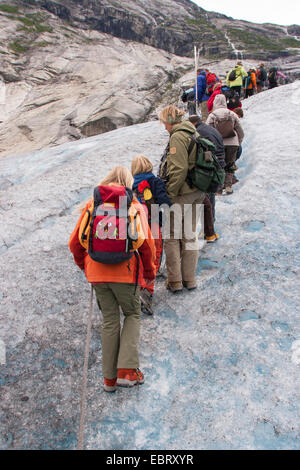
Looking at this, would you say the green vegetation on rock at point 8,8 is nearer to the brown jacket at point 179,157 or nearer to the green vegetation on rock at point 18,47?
the green vegetation on rock at point 18,47

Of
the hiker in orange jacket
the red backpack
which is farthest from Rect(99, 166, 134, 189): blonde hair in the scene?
the hiker in orange jacket

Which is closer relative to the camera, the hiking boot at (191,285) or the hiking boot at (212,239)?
the hiking boot at (191,285)

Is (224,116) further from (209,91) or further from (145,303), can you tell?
(209,91)

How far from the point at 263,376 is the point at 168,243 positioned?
6.51 feet

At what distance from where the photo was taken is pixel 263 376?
10.3ft

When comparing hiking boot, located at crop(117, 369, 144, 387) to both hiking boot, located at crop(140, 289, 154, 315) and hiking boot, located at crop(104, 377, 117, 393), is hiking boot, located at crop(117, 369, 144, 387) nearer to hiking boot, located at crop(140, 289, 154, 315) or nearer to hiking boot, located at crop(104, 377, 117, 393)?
hiking boot, located at crop(104, 377, 117, 393)

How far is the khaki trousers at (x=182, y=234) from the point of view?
434 centimetres

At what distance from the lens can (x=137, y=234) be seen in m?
2.95

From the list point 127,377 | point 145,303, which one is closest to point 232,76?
point 145,303

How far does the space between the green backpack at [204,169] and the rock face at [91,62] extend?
1849cm

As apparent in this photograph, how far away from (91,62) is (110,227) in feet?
113

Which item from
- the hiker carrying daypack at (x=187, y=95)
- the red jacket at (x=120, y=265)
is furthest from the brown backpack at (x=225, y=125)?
the hiker carrying daypack at (x=187, y=95)
